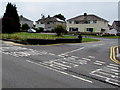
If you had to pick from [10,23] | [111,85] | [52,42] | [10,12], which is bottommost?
[111,85]

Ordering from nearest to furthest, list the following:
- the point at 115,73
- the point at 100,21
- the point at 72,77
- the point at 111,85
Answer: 1. the point at 111,85
2. the point at 72,77
3. the point at 115,73
4. the point at 100,21

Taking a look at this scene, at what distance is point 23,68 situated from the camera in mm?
9406

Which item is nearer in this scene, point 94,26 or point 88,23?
point 94,26

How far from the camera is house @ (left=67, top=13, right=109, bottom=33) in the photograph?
57812 mm

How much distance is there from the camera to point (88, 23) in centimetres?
5888

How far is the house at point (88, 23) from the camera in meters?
57.8

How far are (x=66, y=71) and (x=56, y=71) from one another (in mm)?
585

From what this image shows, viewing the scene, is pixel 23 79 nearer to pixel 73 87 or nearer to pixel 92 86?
pixel 73 87

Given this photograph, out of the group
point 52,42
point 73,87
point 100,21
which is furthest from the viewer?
point 100,21

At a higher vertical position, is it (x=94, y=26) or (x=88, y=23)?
(x=88, y=23)

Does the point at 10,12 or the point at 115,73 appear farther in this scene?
the point at 10,12

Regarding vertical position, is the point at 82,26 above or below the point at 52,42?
above

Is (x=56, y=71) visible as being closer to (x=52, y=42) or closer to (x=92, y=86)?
(x=92, y=86)

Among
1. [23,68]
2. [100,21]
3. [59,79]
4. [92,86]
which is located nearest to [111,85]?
[92,86]
